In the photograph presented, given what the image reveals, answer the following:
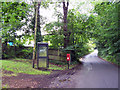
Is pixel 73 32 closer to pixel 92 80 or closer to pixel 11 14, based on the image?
pixel 11 14

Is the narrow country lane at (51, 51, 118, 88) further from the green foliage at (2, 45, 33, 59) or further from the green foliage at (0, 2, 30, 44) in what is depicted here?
the green foliage at (2, 45, 33, 59)

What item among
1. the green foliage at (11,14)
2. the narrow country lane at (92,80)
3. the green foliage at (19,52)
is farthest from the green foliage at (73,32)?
the narrow country lane at (92,80)

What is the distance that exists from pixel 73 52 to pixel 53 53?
271cm

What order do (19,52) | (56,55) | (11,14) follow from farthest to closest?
(19,52)
(56,55)
(11,14)

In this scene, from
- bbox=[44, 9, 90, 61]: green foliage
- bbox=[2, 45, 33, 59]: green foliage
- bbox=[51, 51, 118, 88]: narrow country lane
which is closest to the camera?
bbox=[51, 51, 118, 88]: narrow country lane

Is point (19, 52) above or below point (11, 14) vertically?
below

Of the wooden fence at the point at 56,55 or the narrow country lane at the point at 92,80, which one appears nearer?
the narrow country lane at the point at 92,80

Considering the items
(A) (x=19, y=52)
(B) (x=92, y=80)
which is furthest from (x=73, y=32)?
(B) (x=92, y=80)

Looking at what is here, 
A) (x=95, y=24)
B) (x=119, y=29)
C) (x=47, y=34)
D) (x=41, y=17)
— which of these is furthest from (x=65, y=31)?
(x=119, y=29)

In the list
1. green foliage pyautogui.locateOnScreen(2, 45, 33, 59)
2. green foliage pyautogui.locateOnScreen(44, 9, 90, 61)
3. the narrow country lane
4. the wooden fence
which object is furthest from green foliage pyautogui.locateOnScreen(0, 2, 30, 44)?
the narrow country lane

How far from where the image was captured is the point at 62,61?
1366 cm

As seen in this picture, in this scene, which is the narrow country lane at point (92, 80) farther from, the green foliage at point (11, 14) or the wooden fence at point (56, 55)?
the green foliage at point (11, 14)

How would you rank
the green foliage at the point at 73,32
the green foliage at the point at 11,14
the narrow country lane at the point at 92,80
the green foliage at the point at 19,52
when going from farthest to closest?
the green foliage at the point at 19,52
the green foliage at the point at 73,32
the green foliage at the point at 11,14
the narrow country lane at the point at 92,80

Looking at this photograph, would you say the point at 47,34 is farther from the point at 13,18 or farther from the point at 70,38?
the point at 13,18
